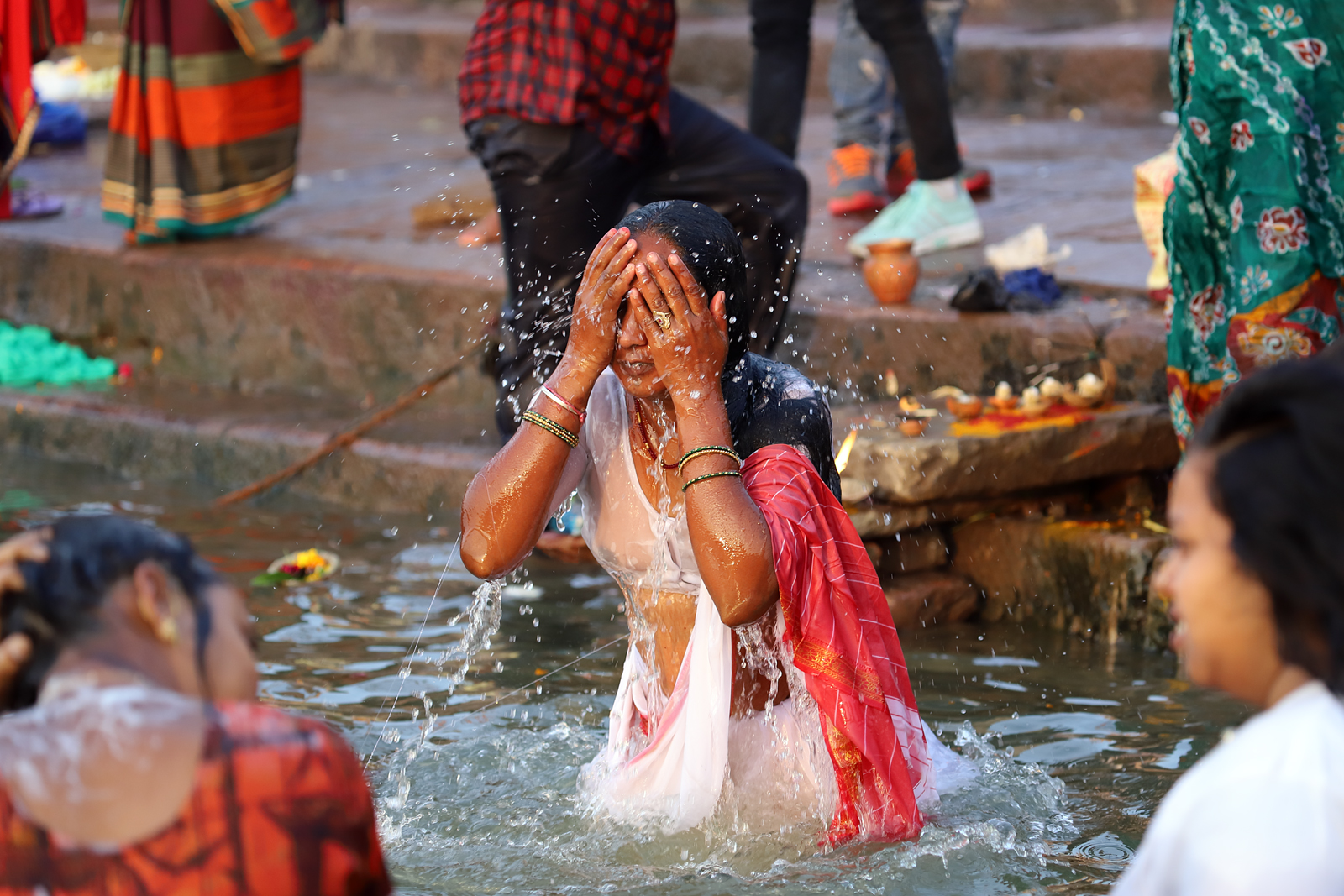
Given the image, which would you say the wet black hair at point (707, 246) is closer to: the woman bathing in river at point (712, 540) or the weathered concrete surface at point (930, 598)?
the woman bathing in river at point (712, 540)

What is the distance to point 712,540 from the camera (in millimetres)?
2785

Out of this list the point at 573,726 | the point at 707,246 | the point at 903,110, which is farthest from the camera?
the point at 903,110

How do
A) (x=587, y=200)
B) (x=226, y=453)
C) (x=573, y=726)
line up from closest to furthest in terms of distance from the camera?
(x=573, y=726), (x=587, y=200), (x=226, y=453)

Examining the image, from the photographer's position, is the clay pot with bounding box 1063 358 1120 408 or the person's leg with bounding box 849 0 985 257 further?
the person's leg with bounding box 849 0 985 257

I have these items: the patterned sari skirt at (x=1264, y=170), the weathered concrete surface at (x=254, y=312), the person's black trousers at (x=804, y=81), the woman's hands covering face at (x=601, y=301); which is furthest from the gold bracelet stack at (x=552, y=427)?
the person's black trousers at (x=804, y=81)

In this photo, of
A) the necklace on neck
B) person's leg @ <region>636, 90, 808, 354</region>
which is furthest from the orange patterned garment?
person's leg @ <region>636, 90, 808, 354</region>

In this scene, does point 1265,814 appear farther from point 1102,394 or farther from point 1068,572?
point 1102,394

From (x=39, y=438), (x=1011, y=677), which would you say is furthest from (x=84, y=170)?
(x=1011, y=677)

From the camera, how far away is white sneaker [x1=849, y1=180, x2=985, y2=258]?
625 centimetres

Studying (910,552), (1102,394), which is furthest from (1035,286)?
(910,552)

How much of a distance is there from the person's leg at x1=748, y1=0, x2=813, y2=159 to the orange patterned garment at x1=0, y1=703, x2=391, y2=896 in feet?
16.3

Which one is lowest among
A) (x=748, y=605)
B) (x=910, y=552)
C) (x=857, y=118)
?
(x=910, y=552)

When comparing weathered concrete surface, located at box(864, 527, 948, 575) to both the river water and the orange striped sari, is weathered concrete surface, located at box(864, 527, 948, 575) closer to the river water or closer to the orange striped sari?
the river water

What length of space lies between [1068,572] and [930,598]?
16.8 inches
